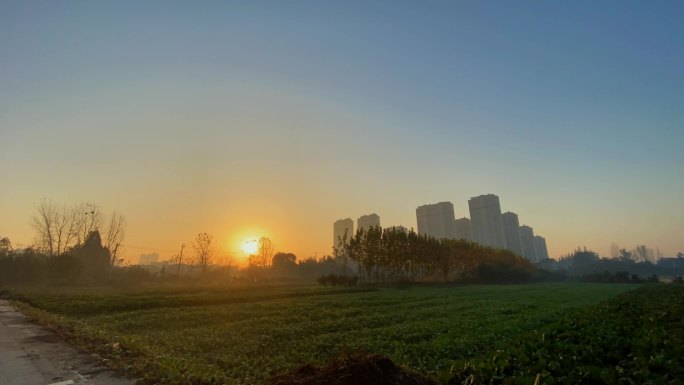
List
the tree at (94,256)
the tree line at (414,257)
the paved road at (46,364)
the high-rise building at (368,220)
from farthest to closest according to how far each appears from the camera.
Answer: the high-rise building at (368,220)
the tree at (94,256)
the tree line at (414,257)
the paved road at (46,364)

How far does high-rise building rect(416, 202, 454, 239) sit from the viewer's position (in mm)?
177375

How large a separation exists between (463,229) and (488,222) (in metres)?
12.7

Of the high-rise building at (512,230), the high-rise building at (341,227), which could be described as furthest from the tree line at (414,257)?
the high-rise building at (512,230)

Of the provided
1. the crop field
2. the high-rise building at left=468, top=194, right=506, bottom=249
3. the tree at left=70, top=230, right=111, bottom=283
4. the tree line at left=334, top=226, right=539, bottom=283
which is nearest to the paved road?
the crop field

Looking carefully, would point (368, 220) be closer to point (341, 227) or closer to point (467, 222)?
point (341, 227)

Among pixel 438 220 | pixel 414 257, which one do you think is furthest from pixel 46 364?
pixel 438 220

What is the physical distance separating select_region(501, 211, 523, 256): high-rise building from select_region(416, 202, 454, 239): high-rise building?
33.1m

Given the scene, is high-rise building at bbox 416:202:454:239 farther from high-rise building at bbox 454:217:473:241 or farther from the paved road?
the paved road

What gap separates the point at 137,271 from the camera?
8475 centimetres

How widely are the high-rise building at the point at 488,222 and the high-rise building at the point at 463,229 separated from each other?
1.99m

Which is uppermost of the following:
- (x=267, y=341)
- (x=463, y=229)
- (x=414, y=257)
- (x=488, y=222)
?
(x=488, y=222)

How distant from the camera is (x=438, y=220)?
589ft

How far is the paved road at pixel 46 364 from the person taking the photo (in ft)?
31.9

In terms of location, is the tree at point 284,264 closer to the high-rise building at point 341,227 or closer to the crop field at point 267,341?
the high-rise building at point 341,227
